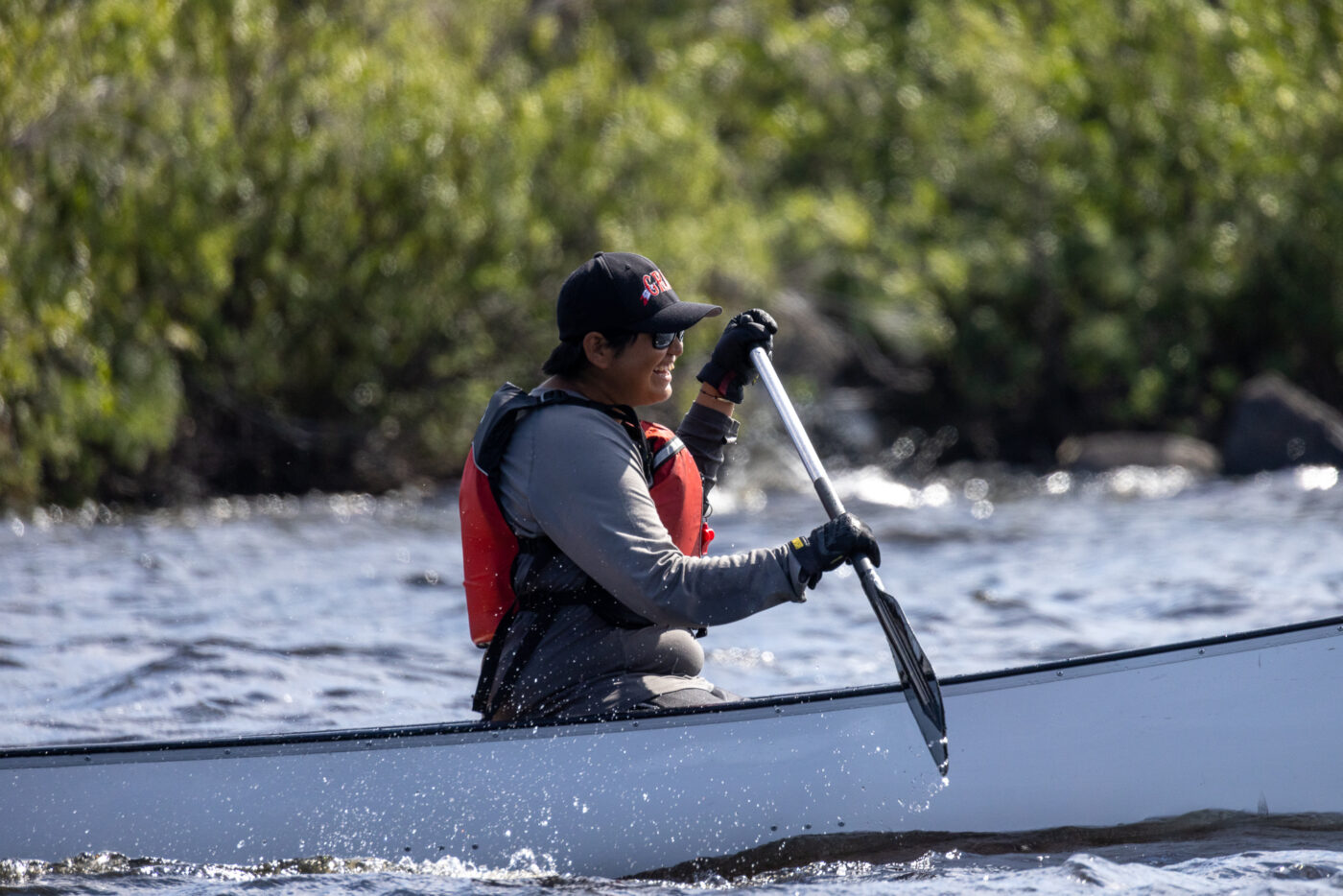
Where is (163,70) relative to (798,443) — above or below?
above

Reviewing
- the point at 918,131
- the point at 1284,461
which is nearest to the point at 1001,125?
the point at 918,131

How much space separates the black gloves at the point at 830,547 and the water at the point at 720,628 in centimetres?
75

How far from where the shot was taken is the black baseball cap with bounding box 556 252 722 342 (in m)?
3.22

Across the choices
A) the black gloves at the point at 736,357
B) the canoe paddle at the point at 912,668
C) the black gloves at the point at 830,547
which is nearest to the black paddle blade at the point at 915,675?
the canoe paddle at the point at 912,668

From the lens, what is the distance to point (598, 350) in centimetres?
326

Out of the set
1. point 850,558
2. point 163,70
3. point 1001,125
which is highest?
point 1001,125

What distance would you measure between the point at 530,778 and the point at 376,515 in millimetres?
8029

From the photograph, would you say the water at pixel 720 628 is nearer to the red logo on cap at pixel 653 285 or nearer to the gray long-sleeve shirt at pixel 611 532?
the gray long-sleeve shirt at pixel 611 532

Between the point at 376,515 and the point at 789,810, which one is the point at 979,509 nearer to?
the point at 376,515

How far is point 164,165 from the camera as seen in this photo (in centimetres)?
1030

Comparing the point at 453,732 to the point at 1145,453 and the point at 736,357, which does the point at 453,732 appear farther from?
the point at 1145,453

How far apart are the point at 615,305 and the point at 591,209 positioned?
375 inches

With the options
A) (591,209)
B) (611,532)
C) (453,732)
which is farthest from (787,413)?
(591,209)

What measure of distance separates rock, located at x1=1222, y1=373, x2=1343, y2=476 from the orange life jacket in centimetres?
1073
